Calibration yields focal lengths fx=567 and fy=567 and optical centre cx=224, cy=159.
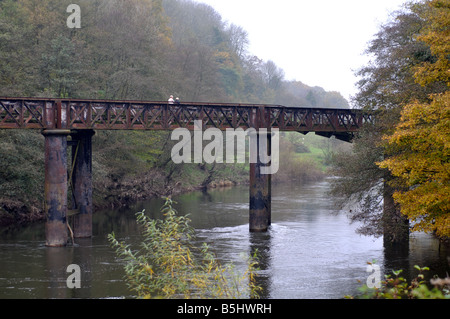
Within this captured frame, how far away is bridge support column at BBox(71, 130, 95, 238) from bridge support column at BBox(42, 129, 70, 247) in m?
2.86

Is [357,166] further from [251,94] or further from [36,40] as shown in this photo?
[251,94]

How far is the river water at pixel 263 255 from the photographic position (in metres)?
18.7

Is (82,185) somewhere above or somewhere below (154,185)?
above

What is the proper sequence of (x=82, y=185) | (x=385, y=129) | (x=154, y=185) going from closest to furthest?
(x=385, y=129) → (x=82, y=185) → (x=154, y=185)

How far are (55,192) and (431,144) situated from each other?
16.0 m

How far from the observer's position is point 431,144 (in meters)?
19.9

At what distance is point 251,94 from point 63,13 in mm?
57033

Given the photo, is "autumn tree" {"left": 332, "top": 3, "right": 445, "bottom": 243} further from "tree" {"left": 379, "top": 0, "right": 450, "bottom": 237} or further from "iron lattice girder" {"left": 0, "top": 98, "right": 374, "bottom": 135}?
"iron lattice girder" {"left": 0, "top": 98, "right": 374, "bottom": 135}

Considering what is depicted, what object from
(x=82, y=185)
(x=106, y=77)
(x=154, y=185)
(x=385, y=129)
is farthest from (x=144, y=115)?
(x=154, y=185)

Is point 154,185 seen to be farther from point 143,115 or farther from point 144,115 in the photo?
point 144,115

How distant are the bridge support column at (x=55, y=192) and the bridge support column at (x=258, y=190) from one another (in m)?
9.92

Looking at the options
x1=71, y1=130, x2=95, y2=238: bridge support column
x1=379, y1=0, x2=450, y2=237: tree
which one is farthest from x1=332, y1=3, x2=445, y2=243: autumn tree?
x1=71, y1=130, x2=95, y2=238: bridge support column

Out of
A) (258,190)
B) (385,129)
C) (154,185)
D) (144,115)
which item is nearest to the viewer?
(385,129)

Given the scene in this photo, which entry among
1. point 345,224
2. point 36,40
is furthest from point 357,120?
point 36,40
